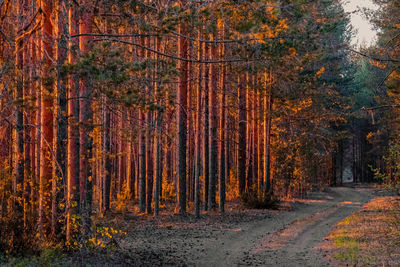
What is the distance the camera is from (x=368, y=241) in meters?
13.1

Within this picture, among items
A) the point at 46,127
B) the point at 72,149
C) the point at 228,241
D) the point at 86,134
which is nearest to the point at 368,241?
the point at 228,241

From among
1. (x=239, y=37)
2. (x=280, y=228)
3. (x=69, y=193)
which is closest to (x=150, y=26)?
(x=239, y=37)

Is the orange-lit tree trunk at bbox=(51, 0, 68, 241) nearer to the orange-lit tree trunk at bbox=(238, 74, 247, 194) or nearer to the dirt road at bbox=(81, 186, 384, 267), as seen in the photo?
the dirt road at bbox=(81, 186, 384, 267)

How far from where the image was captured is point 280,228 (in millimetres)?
16688

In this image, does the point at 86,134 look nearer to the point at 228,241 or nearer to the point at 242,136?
the point at 228,241

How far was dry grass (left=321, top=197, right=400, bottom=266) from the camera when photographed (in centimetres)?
→ 1006

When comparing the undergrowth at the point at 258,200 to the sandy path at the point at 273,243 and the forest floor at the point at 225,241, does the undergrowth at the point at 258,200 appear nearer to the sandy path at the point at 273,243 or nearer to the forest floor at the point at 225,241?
the forest floor at the point at 225,241

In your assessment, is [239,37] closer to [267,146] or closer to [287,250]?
[287,250]

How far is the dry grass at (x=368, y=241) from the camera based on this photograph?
1006 cm

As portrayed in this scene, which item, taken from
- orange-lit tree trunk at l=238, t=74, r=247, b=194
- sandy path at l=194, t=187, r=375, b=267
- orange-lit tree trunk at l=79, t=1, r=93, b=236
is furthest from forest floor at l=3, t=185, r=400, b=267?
orange-lit tree trunk at l=238, t=74, r=247, b=194

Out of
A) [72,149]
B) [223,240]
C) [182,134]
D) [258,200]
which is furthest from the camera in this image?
[258,200]

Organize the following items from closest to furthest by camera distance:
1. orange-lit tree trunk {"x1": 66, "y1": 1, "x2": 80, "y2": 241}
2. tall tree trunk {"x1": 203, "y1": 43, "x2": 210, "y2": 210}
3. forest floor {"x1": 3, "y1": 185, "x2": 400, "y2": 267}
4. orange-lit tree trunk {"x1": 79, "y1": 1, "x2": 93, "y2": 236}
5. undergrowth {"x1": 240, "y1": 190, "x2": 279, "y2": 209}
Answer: orange-lit tree trunk {"x1": 66, "y1": 1, "x2": 80, "y2": 241}, orange-lit tree trunk {"x1": 79, "y1": 1, "x2": 93, "y2": 236}, forest floor {"x1": 3, "y1": 185, "x2": 400, "y2": 267}, tall tree trunk {"x1": 203, "y1": 43, "x2": 210, "y2": 210}, undergrowth {"x1": 240, "y1": 190, "x2": 279, "y2": 209}

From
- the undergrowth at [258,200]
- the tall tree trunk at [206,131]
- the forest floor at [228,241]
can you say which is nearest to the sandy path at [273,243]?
the forest floor at [228,241]

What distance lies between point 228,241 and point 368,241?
435 cm
